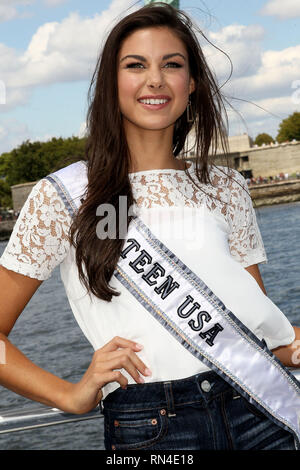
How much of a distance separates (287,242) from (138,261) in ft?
87.7

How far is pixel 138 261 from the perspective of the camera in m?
1.50

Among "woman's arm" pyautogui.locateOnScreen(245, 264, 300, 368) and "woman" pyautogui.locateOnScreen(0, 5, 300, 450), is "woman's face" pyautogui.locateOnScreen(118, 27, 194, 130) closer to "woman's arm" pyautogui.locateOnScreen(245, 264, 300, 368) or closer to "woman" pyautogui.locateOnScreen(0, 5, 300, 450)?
"woman" pyautogui.locateOnScreen(0, 5, 300, 450)

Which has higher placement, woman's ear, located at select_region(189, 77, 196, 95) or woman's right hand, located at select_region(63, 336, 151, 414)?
woman's ear, located at select_region(189, 77, 196, 95)

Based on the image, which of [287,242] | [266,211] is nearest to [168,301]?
[287,242]

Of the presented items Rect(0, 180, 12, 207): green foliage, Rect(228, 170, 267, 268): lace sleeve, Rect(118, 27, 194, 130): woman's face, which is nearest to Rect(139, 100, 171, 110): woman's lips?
Rect(118, 27, 194, 130): woman's face

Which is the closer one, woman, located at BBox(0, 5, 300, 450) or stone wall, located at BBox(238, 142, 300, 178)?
woman, located at BBox(0, 5, 300, 450)

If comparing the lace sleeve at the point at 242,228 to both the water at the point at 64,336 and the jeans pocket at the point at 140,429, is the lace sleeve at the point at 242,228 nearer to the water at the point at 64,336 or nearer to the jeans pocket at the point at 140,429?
the jeans pocket at the point at 140,429

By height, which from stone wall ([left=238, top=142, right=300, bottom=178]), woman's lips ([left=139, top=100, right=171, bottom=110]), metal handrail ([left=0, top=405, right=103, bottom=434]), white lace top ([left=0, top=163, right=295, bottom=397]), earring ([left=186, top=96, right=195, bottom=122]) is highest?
woman's lips ([left=139, top=100, right=171, bottom=110])

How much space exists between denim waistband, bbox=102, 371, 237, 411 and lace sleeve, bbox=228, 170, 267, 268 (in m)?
0.37

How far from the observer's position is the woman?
1.33m

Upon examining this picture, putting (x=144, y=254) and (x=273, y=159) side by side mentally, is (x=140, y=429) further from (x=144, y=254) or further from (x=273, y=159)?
(x=273, y=159)
